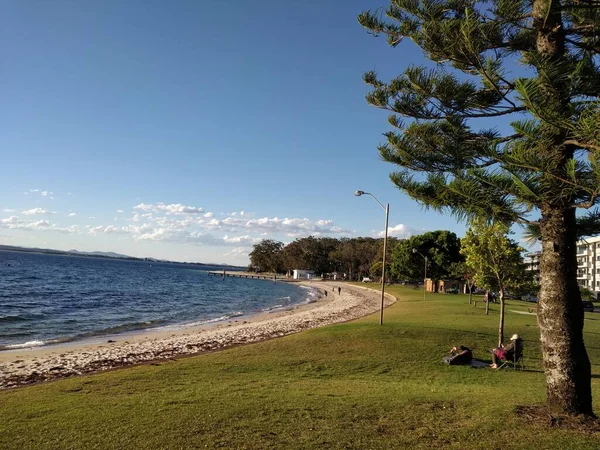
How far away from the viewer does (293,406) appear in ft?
23.2

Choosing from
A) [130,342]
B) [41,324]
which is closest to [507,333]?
[130,342]

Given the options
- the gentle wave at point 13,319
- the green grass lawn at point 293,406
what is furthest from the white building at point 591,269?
the gentle wave at point 13,319

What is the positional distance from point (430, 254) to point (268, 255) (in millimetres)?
89809

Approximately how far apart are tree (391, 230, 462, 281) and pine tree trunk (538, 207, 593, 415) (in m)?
60.1

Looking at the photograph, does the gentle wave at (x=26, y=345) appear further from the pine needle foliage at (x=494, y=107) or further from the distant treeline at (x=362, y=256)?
the distant treeline at (x=362, y=256)

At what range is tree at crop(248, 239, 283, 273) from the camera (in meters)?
148

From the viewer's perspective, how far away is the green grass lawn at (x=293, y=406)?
543cm

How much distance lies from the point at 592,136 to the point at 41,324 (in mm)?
28875

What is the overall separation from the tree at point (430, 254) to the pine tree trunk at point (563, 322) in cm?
6013

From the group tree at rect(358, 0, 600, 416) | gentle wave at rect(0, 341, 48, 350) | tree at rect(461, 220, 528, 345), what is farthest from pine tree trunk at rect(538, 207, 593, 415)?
gentle wave at rect(0, 341, 48, 350)

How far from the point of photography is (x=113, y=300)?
145ft

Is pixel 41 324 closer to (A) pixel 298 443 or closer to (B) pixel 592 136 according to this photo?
(A) pixel 298 443

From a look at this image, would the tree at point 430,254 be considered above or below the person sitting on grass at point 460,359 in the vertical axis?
above

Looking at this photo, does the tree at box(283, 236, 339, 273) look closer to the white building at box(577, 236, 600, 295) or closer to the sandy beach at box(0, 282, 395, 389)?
the white building at box(577, 236, 600, 295)
